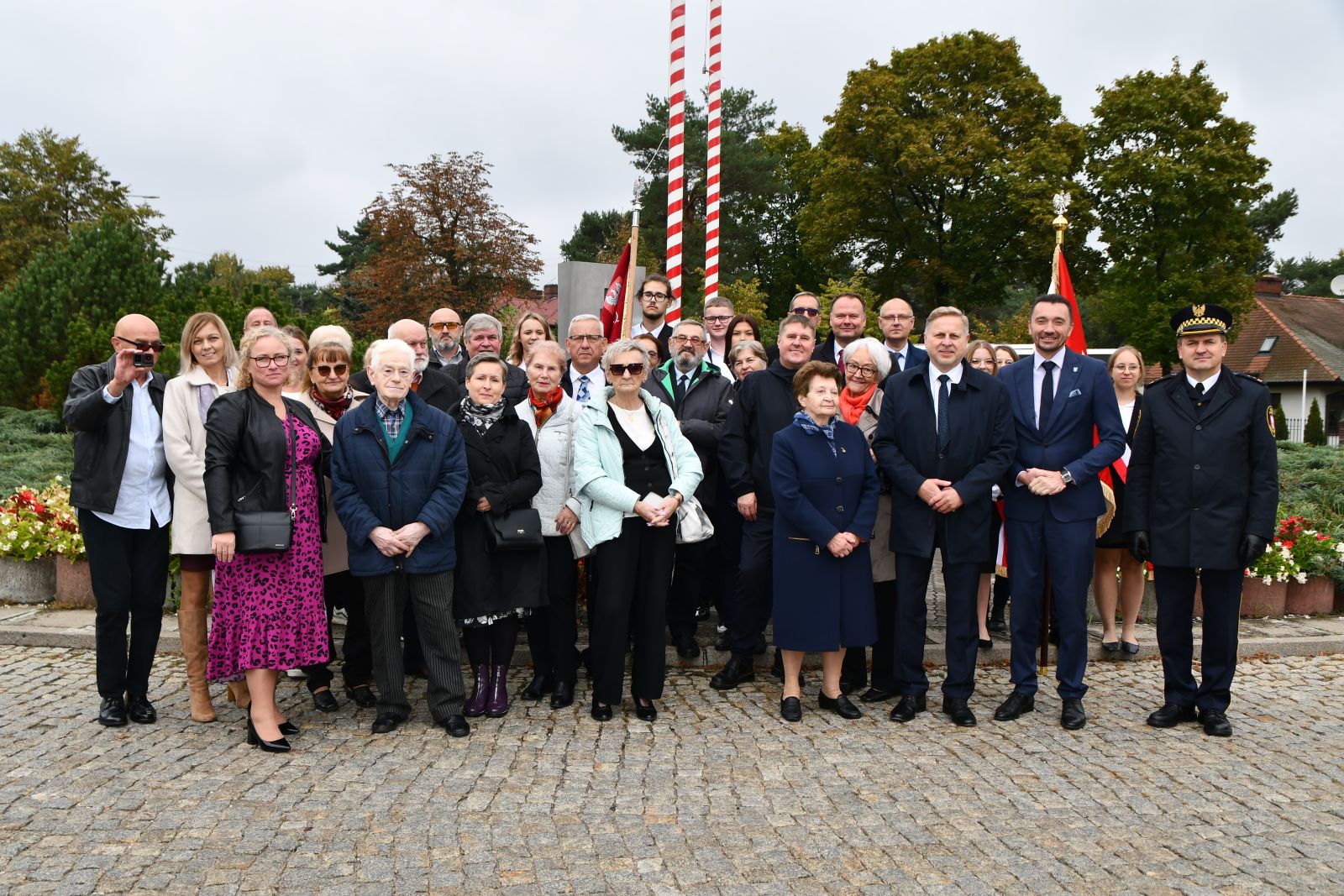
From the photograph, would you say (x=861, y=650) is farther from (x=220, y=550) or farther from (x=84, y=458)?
(x=84, y=458)

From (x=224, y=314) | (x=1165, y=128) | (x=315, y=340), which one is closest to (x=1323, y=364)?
(x=1165, y=128)

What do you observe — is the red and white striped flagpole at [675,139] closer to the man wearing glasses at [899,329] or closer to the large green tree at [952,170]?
the man wearing glasses at [899,329]

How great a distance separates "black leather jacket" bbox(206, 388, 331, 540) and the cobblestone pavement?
4.04ft

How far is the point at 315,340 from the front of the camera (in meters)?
6.02

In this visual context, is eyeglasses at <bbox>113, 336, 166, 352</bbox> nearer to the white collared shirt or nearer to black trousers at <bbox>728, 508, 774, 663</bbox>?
the white collared shirt

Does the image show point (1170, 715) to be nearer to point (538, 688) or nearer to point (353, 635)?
point (538, 688)

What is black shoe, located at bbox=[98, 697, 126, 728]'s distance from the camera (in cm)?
552

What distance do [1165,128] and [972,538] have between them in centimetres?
3318

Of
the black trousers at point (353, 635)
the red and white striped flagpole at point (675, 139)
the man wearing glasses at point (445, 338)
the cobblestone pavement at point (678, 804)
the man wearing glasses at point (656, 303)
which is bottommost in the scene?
the cobblestone pavement at point (678, 804)

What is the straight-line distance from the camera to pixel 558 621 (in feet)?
19.6

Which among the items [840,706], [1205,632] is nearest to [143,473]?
[840,706]

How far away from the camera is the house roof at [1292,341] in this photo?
44.2 m

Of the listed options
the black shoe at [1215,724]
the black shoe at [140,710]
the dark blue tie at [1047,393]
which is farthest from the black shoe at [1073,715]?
the black shoe at [140,710]

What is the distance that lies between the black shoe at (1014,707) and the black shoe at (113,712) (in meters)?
4.76
